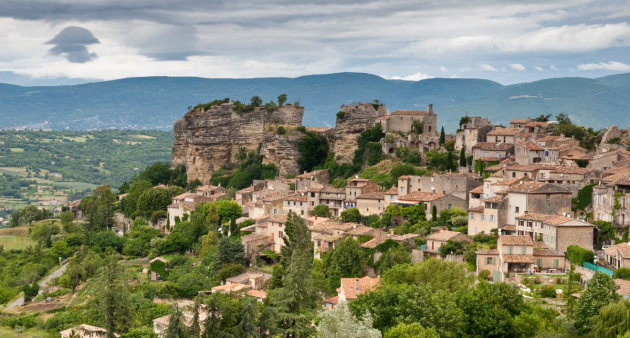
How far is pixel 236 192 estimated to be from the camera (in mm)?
71375

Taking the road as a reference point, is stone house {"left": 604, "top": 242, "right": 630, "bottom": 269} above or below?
above

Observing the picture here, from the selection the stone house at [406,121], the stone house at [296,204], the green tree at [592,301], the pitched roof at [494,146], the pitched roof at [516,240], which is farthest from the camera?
the stone house at [406,121]

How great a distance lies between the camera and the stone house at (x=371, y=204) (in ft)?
184

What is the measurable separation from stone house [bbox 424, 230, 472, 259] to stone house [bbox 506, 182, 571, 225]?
3196 millimetres

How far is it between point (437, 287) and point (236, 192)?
38.0 metres

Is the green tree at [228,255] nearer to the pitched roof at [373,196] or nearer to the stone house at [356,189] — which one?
the stone house at [356,189]

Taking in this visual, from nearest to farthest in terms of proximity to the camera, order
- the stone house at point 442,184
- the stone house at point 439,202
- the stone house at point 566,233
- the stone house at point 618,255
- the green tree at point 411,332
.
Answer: the green tree at point 411,332, the stone house at point 618,255, the stone house at point 566,233, the stone house at point 439,202, the stone house at point 442,184

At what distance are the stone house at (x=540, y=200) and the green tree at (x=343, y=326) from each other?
64.2 ft

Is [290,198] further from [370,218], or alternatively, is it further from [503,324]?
[503,324]

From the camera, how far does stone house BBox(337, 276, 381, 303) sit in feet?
133

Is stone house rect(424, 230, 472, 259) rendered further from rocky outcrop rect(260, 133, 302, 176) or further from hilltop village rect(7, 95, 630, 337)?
rocky outcrop rect(260, 133, 302, 176)

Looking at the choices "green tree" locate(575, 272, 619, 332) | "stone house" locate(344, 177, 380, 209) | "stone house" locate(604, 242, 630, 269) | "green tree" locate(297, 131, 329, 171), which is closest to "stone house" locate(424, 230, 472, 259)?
"stone house" locate(604, 242, 630, 269)

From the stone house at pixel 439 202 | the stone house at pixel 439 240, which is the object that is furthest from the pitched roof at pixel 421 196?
the stone house at pixel 439 240

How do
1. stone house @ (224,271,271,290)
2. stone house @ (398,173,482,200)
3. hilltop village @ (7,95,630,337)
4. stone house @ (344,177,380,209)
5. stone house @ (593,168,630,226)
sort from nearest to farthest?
hilltop village @ (7,95,630,337)
stone house @ (593,168,630,226)
stone house @ (224,271,271,290)
stone house @ (398,173,482,200)
stone house @ (344,177,380,209)
